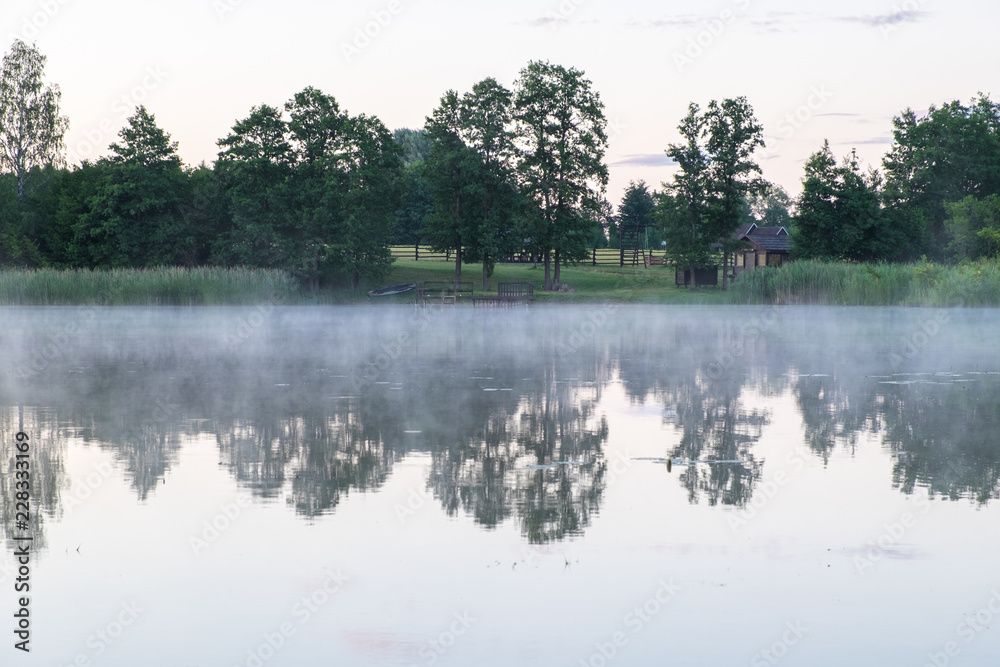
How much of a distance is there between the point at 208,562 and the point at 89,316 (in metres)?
36.7

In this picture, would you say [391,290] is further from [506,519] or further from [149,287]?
[506,519]

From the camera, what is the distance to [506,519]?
8.31 m

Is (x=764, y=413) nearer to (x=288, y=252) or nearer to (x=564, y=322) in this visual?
(x=564, y=322)

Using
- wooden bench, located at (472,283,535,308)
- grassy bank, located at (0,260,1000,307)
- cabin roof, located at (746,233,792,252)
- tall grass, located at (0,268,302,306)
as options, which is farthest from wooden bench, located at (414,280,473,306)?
cabin roof, located at (746,233,792,252)

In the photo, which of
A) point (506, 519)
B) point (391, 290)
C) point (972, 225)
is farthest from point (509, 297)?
point (506, 519)

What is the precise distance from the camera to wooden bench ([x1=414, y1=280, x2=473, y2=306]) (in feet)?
192

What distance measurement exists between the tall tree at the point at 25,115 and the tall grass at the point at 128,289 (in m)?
28.8

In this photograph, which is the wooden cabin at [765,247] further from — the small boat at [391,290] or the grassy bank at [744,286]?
the grassy bank at [744,286]

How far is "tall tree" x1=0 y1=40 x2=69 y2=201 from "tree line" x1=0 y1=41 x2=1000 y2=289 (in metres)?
0.10

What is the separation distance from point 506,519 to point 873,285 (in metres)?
44.2

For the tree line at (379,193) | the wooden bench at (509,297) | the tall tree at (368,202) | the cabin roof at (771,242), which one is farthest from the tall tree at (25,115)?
the cabin roof at (771,242)

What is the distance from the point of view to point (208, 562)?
7.22m

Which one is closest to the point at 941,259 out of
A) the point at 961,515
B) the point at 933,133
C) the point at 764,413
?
the point at 933,133

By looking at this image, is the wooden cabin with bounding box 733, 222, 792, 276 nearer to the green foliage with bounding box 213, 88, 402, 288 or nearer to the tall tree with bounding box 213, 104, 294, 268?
the green foliage with bounding box 213, 88, 402, 288
